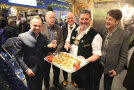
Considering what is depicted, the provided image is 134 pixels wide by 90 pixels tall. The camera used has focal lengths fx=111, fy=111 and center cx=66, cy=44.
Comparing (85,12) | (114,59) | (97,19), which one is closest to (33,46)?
(85,12)

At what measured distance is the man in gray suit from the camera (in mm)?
1496

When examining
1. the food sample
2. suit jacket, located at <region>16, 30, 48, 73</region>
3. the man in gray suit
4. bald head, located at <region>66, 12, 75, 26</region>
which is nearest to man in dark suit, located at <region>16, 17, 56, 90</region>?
suit jacket, located at <region>16, 30, 48, 73</region>

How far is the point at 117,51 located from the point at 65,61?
79 cm

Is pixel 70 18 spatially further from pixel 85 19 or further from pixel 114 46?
pixel 114 46

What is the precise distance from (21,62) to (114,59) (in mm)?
1339

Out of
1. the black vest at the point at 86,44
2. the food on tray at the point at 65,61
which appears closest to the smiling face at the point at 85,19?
the black vest at the point at 86,44

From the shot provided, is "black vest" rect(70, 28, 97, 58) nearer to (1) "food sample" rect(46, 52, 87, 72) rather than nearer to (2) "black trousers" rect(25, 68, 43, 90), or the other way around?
(1) "food sample" rect(46, 52, 87, 72)

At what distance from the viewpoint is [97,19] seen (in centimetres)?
377

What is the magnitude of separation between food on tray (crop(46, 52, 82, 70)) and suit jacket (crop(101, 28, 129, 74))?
454 millimetres

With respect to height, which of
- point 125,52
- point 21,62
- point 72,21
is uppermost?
point 72,21

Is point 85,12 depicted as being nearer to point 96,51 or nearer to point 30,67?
point 96,51

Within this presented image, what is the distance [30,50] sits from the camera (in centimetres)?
162

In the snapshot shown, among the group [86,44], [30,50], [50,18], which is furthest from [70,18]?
[30,50]

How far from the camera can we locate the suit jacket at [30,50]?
1585 millimetres
